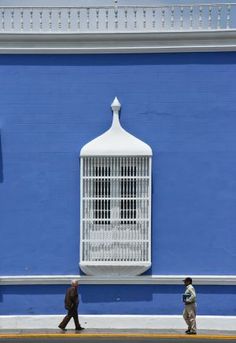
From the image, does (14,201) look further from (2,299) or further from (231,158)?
(231,158)

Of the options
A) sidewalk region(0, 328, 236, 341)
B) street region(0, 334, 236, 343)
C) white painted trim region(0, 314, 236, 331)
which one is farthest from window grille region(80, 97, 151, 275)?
Answer: street region(0, 334, 236, 343)

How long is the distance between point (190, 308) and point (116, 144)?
318 cm

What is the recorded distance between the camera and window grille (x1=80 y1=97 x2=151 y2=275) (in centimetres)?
1521

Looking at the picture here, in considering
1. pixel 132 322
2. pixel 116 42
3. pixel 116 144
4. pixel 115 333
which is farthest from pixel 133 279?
pixel 116 42

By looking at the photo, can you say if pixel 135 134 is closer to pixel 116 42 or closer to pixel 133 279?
pixel 116 42

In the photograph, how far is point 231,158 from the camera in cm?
1537

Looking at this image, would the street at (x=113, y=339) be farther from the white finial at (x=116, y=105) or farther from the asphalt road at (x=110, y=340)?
the white finial at (x=116, y=105)

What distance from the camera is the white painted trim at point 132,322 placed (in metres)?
15.1

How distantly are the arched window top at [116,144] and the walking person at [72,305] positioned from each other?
2.36m

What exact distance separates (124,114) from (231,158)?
209 centimetres

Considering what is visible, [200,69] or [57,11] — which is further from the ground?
[57,11]

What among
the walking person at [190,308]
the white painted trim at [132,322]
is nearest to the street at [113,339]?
the walking person at [190,308]

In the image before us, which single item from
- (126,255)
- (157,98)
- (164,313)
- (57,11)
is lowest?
(164,313)

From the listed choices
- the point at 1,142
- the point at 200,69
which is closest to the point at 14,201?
the point at 1,142
